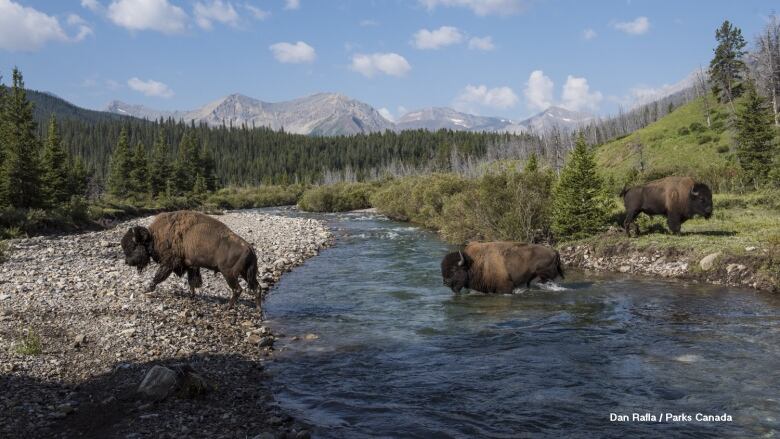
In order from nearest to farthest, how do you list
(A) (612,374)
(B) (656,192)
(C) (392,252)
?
(A) (612,374) < (B) (656,192) < (C) (392,252)

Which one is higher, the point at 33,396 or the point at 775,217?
the point at 775,217

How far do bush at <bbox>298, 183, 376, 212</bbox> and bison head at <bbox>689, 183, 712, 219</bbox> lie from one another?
204 ft

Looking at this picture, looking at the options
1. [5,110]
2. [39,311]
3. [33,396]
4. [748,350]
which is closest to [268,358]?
[33,396]

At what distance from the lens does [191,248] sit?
1338 cm

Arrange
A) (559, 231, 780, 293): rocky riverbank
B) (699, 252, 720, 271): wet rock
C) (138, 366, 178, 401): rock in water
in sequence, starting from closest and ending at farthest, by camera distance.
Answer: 1. (138, 366, 178, 401): rock in water
2. (559, 231, 780, 293): rocky riverbank
3. (699, 252, 720, 271): wet rock

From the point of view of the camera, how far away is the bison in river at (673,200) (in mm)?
21531

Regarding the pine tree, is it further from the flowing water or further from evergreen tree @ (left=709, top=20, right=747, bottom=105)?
evergreen tree @ (left=709, top=20, right=747, bottom=105)

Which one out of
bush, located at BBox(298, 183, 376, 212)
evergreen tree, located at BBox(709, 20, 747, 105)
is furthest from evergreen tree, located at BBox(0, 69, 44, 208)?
evergreen tree, located at BBox(709, 20, 747, 105)

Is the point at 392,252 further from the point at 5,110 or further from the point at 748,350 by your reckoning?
the point at 5,110

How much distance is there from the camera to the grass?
896 cm

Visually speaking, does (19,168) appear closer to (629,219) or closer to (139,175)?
(629,219)

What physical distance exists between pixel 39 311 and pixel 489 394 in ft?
31.7

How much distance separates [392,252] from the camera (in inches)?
1125

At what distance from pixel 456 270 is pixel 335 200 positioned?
67.1 metres
